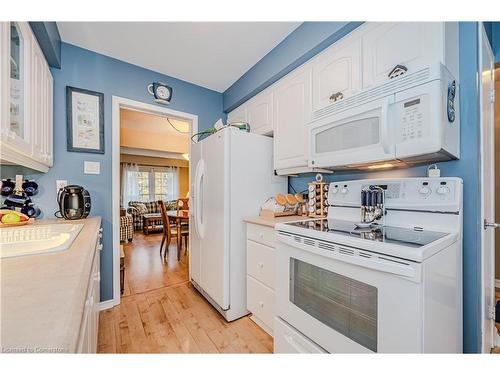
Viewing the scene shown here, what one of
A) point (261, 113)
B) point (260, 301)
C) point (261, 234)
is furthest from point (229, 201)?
point (261, 113)

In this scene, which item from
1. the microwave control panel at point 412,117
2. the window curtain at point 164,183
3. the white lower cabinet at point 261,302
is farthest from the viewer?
the window curtain at point 164,183

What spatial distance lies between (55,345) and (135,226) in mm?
6855

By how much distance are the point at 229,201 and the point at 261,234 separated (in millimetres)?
394

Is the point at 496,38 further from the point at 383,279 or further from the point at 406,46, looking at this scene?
the point at 383,279

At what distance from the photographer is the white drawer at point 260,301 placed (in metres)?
1.69

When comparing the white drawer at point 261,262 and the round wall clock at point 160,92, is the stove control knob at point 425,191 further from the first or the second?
the round wall clock at point 160,92

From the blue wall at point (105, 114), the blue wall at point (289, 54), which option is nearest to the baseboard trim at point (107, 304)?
the blue wall at point (105, 114)

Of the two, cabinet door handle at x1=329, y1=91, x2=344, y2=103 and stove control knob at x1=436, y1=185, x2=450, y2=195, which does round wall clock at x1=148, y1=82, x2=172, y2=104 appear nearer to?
cabinet door handle at x1=329, y1=91, x2=344, y2=103

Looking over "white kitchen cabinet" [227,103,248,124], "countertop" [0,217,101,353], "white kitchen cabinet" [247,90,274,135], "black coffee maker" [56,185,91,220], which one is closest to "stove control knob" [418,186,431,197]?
"white kitchen cabinet" [247,90,274,135]

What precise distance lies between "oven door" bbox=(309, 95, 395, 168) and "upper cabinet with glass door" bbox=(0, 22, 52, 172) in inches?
65.1

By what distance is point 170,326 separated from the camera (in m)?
1.82

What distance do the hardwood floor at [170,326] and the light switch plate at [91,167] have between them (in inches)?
51.7

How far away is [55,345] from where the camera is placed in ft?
1.24
